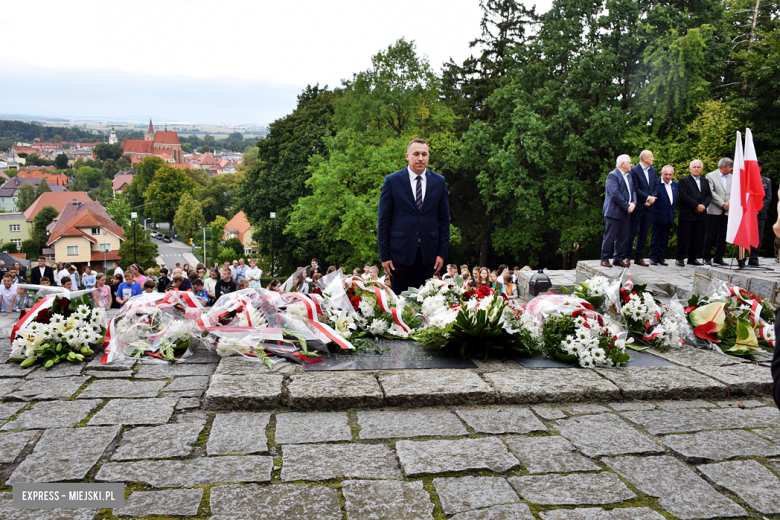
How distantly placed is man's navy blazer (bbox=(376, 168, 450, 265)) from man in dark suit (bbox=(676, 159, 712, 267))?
566 centimetres

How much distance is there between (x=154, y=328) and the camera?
5129 millimetres

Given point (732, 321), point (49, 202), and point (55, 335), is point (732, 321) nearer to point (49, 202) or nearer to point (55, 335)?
point (55, 335)

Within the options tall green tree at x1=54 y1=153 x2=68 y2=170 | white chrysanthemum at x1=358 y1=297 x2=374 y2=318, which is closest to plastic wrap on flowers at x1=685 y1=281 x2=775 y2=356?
white chrysanthemum at x1=358 y1=297 x2=374 y2=318

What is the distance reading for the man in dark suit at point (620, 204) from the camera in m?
9.22

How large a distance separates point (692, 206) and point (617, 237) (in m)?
1.48

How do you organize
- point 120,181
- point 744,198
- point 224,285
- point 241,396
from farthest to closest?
1. point 120,181
2. point 224,285
3. point 744,198
4. point 241,396

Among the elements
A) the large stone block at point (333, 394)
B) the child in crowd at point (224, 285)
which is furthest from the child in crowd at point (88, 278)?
the large stone block at point (333, 394)

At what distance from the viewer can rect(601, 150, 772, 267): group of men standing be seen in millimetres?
9305

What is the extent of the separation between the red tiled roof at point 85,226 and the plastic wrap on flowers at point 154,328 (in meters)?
60.6

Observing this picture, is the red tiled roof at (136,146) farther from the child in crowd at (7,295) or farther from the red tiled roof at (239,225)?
the child in crowd at (7,295)

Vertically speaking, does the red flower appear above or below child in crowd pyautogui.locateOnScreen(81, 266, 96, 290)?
above

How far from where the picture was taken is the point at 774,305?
6.38 meters

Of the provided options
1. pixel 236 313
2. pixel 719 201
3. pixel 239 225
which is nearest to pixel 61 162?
pixel 239 225

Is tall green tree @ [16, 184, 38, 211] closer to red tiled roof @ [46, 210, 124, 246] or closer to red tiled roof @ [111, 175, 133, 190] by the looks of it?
red tiled roof @ [111, 175, 133, 190]
